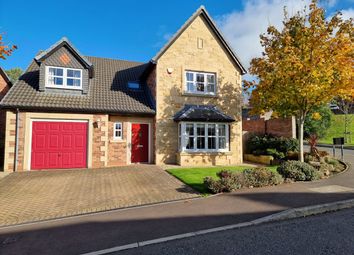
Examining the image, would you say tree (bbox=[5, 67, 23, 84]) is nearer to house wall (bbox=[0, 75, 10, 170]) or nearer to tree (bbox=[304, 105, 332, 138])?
house wall (bbox=[0, 75, 10, 170])

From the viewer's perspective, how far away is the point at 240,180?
887cm

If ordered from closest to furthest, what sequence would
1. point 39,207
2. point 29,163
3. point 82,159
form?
point 39,207
point 29,163
point 82,159

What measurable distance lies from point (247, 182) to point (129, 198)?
4.49 m

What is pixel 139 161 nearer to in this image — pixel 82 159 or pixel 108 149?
pixel 108 149

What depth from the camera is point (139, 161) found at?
1512cm

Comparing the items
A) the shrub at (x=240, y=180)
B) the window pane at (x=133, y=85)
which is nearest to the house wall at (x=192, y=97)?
the window pane at (x=133, y=85)

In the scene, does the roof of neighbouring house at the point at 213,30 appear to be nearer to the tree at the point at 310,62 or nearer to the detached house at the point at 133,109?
the detached house at the point at 133,109

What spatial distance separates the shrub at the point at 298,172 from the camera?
10.0m

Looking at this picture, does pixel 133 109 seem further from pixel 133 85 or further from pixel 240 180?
pixel 240 180

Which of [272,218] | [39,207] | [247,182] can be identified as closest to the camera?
[272,218]

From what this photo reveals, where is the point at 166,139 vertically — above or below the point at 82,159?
above

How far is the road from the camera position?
426 centimetres

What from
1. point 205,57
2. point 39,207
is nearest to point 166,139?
point 205,57

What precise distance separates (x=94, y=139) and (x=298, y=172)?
11.0 meters
